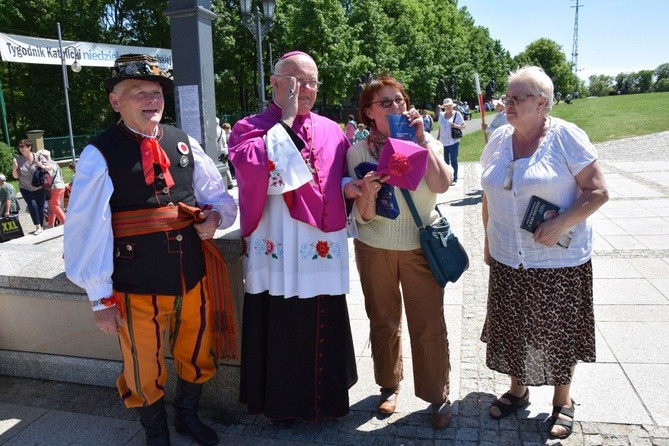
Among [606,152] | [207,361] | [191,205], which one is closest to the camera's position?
[191,205]

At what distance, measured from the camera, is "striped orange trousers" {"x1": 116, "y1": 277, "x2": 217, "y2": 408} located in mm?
2777

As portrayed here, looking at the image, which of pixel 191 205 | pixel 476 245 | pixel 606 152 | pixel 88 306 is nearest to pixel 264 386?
pixel 191 205

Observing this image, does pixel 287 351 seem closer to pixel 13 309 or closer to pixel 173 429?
pixel 173 429

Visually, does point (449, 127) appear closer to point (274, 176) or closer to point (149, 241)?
point (274, 176)

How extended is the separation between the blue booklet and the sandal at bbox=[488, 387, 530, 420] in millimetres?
1672

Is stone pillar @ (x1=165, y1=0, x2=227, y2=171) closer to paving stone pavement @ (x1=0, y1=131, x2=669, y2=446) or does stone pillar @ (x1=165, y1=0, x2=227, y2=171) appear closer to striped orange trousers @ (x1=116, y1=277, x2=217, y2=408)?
paving stone pavement @ (x1=0, y1=131, x2=669, y2=446)

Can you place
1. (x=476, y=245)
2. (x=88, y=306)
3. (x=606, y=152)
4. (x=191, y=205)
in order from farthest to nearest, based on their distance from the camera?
(x=606, y=152) → (x=476, y=245) → (x=88, y=306) → (x=191, y=205)

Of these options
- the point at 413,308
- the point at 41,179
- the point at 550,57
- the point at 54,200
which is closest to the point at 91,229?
the point at 413,308

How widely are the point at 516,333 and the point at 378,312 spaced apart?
2.54 feet

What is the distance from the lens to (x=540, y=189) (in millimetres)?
2754

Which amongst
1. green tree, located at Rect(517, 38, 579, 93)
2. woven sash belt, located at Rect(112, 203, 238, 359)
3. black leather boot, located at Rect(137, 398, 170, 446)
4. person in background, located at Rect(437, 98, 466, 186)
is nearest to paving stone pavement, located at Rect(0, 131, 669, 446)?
black leather boot, located at Rect(137, 398, 170, 446)

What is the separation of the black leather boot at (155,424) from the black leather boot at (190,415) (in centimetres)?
14

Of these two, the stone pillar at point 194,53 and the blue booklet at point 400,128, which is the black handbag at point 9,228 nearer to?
the stone pillar at point 194,53

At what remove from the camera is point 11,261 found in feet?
12.3
